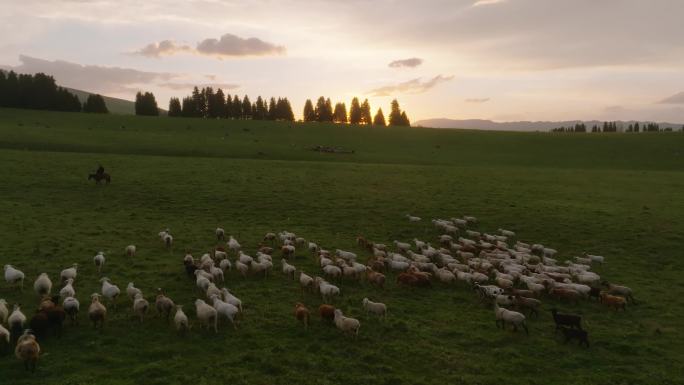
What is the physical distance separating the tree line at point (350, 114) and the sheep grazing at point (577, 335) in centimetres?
11150

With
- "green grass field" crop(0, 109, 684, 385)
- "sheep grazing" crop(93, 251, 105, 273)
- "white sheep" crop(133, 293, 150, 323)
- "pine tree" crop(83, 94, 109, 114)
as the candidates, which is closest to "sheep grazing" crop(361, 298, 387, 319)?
"green grass field" crop(0, 109, 684, 385)

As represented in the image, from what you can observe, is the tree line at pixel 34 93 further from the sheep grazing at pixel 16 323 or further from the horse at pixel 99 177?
the sheep grazing at pixel 16 323

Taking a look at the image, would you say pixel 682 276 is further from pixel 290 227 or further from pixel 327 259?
pixel 290 227

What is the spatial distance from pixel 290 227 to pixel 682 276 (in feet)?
67.1

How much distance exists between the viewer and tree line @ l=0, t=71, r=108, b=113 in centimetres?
10025

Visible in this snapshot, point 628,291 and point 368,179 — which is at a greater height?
point 368,179

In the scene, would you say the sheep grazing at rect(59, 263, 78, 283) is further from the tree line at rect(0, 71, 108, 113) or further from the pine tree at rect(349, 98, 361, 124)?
the pine tree at rect(349, 98, 361, 124)

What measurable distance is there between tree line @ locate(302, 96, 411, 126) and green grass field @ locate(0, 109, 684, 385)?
61175 millimetres

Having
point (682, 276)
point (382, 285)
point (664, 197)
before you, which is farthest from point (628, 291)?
point (664, 197)

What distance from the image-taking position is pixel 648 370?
43.5 feet

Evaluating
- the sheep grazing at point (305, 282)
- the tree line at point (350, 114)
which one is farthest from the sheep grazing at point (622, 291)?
the tree line at point (350, 114)

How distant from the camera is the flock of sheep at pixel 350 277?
572 inches

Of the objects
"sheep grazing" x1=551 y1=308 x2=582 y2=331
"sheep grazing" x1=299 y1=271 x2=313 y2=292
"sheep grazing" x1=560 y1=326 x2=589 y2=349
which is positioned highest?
"sheep grazing" x1=299 y1=271 x2=313 y2=292

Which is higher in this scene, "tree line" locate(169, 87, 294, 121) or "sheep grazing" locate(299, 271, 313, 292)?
"tree line" locate(169, 87, 294, 121)
